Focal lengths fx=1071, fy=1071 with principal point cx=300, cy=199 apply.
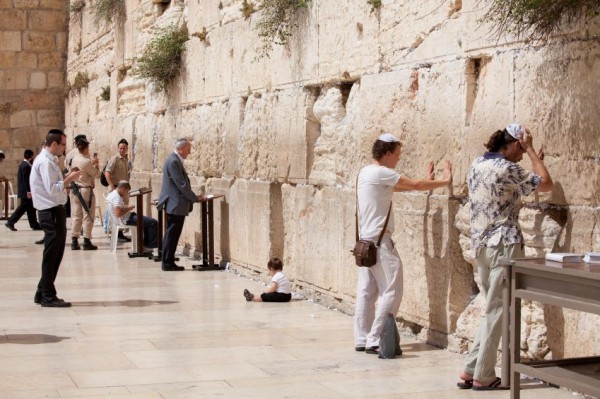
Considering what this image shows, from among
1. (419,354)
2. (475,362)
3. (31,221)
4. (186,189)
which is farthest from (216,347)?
(31,221)

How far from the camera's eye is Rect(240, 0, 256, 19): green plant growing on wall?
11.7m

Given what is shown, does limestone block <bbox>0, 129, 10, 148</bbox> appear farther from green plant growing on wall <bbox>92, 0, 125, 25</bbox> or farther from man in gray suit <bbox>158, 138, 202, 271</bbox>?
man in gray suit <bbox>158, 138, 202, 271</bbox>

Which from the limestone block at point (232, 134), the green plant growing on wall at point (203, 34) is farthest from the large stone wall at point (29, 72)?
the limestone block at point (232, 134)

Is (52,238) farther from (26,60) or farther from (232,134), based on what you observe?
(26,60)

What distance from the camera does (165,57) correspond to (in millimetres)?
14492

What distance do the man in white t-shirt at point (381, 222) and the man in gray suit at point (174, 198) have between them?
16.6ft

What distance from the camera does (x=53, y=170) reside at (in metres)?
9.44

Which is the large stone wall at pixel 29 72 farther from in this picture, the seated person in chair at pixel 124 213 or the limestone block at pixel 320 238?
the limestone block at pixel 320 238

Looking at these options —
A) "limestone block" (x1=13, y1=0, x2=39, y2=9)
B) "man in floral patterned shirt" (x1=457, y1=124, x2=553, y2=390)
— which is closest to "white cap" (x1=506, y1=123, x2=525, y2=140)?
"man in floral patterned shirt" (x1=457, y1=124, x2=553, y2=390)

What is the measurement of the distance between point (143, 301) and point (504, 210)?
187 inches

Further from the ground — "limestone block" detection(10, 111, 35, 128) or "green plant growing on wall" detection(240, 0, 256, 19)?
"green plant growing on wall" detection(240, 0, 256, 19)

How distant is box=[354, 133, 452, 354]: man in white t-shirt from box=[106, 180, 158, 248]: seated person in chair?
708 cm

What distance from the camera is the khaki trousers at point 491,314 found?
6.13m

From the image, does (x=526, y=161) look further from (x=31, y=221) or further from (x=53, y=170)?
(x=31, y=221)
